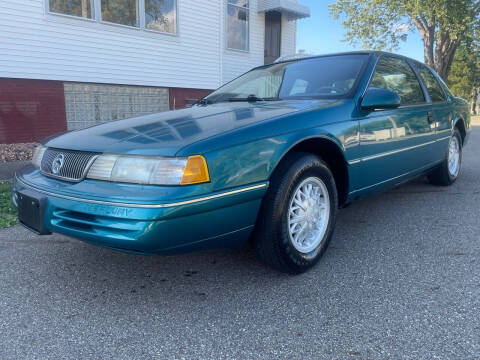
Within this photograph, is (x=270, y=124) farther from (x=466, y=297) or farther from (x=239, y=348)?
(x=466, y=297)

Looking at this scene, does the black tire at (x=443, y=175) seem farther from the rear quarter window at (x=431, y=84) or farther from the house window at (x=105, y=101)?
the house window at (x=105, y=101)

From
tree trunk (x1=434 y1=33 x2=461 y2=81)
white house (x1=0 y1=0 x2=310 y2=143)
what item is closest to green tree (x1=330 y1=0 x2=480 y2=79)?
tree trunk (x1=434 y1=33 x2=461 y2=81)

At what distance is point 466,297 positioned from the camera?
2.10m

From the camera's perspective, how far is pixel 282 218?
7.15ft

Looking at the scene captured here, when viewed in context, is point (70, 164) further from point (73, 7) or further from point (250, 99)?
→ point (73, 7)

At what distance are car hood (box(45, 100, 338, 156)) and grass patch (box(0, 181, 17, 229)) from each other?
4.56 ft

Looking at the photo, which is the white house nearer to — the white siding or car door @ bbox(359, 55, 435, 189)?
the white siding

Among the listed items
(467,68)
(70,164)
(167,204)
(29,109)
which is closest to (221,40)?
(29,109)

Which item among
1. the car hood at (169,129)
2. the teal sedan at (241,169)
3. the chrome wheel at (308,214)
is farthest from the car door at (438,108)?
the chrome wheel at (308,214)

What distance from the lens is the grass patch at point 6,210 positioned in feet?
11.6

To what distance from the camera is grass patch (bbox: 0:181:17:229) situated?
3.53 metres

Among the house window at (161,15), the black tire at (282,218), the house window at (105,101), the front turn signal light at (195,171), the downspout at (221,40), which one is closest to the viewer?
the front turn signal light at (195,171)

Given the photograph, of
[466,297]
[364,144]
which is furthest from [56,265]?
[466,297]

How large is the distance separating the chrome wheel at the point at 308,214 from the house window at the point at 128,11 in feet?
25.8
